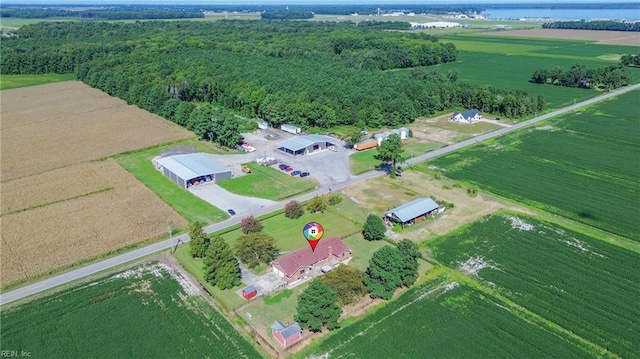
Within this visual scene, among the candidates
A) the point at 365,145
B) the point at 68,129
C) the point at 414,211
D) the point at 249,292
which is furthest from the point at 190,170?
the point at 68,129

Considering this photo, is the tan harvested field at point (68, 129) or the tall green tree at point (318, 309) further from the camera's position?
the tan harvested field at point (68, 129)

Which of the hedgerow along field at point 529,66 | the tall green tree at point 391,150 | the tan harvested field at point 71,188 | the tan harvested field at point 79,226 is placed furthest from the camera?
the hedgerow along field at point 529,66

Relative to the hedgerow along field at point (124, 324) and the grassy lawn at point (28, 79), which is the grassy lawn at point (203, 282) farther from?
the grassy lawn at point (28, 79)

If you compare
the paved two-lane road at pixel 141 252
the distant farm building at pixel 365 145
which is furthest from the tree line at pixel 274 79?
the paved two-lane road at pixel 141 252

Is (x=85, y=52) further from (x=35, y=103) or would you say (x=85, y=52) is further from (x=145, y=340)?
(x=145, y=340)

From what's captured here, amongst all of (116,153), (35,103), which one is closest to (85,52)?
(35,103)

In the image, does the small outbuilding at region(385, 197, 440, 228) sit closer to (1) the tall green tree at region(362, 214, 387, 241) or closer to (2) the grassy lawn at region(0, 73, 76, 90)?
(1) the tall green tree at region(362, 214, 387, 241)
